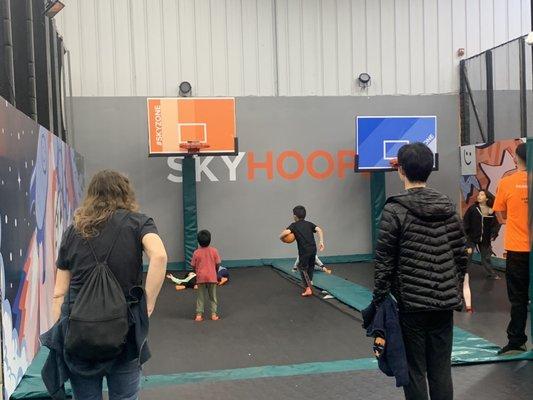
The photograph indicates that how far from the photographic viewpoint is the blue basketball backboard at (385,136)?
9789 millimetres

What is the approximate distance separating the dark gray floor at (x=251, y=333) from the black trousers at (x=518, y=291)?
1.22m

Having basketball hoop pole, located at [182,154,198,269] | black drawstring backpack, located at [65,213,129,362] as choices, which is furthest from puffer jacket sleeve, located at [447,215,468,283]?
basketball hoop pole, located at [182,154,198,269]

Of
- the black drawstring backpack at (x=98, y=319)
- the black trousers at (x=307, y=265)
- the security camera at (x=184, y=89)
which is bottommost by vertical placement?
the black trousers at (x=307, y=265)

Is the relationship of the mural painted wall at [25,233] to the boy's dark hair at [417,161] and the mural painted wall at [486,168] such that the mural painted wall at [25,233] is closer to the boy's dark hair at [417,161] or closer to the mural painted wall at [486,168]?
the boy's dark hair at [417,161]

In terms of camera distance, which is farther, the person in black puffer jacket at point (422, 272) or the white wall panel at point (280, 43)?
the white wall panel at point (280, 43)

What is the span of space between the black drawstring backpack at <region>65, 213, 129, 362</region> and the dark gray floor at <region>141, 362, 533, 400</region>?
5.11ft

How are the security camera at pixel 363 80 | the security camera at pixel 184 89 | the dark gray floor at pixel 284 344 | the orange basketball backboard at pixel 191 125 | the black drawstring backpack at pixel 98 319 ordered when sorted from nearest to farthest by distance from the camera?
the black drawstring backpack at pixel 98 319 < the dark gray floor at pixel 284 344 < the orange basketball backboard at pixel 191 125 < the security camera at pixel 184 89 < the security camera at pixel 363 80

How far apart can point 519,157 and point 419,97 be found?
23.0 feet

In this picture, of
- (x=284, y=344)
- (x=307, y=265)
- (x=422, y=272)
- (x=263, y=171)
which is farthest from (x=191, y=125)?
(x=422, y=272)

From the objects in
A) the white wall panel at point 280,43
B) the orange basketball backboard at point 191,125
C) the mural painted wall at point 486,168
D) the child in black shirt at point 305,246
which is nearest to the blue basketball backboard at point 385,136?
the mural painted wall at point 486,168

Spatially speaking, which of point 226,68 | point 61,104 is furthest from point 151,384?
point 226,68

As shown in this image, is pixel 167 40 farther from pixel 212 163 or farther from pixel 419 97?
pixel 419 97

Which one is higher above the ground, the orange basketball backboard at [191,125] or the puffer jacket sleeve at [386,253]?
the orange basketball backboard at [191,125]

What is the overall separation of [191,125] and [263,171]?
1837mm
